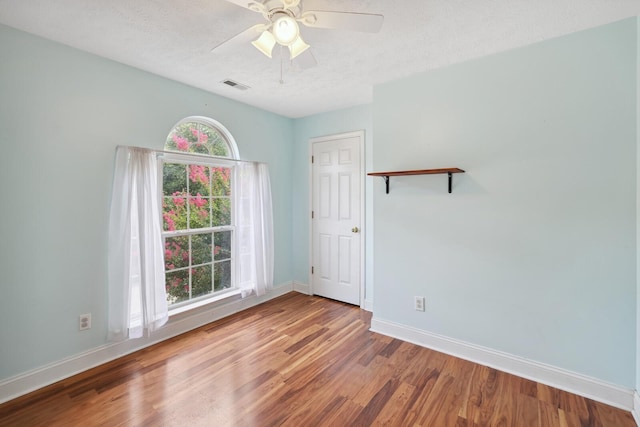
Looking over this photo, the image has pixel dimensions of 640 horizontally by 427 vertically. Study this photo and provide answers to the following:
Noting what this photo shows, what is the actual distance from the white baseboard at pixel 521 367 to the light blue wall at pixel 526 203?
0.18 ft

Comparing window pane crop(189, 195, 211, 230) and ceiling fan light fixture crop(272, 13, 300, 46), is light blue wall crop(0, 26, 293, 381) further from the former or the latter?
ceiling fan light fixture crop(272, 13, 300, 46)

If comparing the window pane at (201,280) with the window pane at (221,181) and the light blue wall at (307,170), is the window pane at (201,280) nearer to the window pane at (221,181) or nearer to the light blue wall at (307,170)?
the window pane at (221,181)

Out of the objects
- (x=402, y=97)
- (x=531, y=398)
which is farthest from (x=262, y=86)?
(x=531, y=398)

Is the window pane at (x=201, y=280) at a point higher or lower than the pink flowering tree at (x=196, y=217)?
lower

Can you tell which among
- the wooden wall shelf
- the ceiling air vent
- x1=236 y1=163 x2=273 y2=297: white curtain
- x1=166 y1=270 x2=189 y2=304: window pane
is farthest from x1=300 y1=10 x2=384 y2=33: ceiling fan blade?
x1=166 y1=270 x2=189 y2=304: window pane

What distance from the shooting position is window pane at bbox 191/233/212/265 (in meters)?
3.06

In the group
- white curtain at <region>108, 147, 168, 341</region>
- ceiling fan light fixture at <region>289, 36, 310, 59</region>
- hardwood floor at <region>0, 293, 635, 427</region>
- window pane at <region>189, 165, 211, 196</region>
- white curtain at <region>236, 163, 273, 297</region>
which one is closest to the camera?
A: ceiling fan light fixture at <region>289, 36, 310, 59</region>

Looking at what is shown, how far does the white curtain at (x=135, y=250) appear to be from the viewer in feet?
7.72

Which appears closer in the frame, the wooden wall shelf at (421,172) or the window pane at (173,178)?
the wooden wall shelf at (421,172)

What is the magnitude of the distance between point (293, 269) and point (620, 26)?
384 centimetres

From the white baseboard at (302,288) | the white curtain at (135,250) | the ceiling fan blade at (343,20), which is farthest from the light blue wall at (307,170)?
the ceiling fan blade at (343,20)

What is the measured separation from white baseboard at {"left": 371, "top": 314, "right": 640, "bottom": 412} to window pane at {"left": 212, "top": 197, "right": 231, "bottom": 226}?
2032 mm

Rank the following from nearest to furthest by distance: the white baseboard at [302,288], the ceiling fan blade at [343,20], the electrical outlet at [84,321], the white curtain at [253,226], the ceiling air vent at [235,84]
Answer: the ceiling fan blade at [343,20]
the electrical outlet at [84,321]
the ceiling air vent at [235,84]
the white curtain at [253,226]
the white baseboard at [302,288]

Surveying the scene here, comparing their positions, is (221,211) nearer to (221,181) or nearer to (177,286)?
(221,181)
